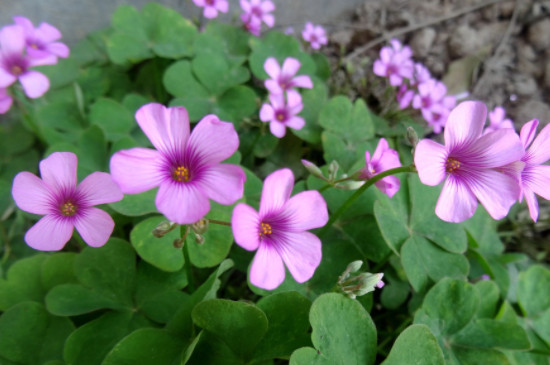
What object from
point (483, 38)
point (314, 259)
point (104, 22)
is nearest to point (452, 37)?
point (483, 38)

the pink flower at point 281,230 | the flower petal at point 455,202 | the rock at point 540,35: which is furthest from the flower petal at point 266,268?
the rock at point 540,35

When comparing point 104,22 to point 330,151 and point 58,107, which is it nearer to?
point 58,107

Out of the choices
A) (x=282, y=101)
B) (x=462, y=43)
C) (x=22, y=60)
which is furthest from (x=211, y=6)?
(x=462, y=43)

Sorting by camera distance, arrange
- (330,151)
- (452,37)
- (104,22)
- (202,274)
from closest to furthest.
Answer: (202,274) < (330,151) < (104,22) < (452,37)

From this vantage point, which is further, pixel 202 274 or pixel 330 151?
pixel 330 151

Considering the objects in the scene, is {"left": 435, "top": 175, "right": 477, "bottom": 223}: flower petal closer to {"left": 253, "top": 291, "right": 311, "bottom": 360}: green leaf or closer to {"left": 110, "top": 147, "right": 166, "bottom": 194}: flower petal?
{"left": 253, "top": 291, "right": 311, "bottom": 360}: green leaf

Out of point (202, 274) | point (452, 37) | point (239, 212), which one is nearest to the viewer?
point (239, 212)

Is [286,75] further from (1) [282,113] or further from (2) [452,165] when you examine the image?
(2) [452,165]

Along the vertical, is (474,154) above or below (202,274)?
above
